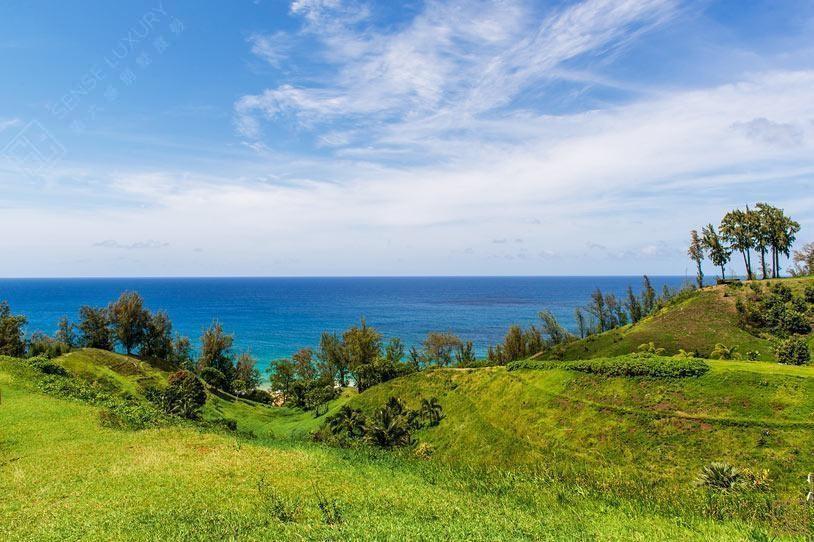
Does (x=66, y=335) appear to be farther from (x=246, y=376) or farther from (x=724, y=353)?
(x=724, y=353)

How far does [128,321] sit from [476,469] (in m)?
75.4

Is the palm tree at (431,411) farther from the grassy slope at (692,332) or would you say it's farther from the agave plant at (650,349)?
the grassy slope at (692,332)

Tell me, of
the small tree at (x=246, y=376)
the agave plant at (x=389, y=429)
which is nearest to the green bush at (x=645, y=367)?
the agave plant at (x=389, y=429)

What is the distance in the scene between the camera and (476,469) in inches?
1225

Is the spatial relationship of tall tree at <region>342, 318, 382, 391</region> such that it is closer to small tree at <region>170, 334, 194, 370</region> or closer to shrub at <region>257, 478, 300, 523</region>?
small tree at <region>170, 334, 194, 370</region>

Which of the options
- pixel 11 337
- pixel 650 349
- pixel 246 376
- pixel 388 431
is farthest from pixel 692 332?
pixel 11 337

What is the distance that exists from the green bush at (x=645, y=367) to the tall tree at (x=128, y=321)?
75950 mm

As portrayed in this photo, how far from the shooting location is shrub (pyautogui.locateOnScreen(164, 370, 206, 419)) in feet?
162

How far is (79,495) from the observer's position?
21031 millimetres

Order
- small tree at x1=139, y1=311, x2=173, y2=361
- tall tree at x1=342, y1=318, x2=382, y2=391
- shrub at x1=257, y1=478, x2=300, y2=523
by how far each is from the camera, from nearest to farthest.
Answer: shrub at x1=257, y1=478, x2=300, y2=523
small tree at x1=139, y1=311, x2=173, y2=361
tall tree at x1=342, y1=318, x2=382, y2=391

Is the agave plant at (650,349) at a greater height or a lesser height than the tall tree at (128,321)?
lesser

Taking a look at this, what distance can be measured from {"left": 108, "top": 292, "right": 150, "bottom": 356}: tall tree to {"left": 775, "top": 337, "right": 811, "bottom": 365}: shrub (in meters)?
97.6

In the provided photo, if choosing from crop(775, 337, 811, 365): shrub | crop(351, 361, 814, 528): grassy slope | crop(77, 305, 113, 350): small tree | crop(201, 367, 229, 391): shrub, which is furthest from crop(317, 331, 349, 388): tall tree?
crop(775, 337, 811, 365): shrub

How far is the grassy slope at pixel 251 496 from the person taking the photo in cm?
1652
